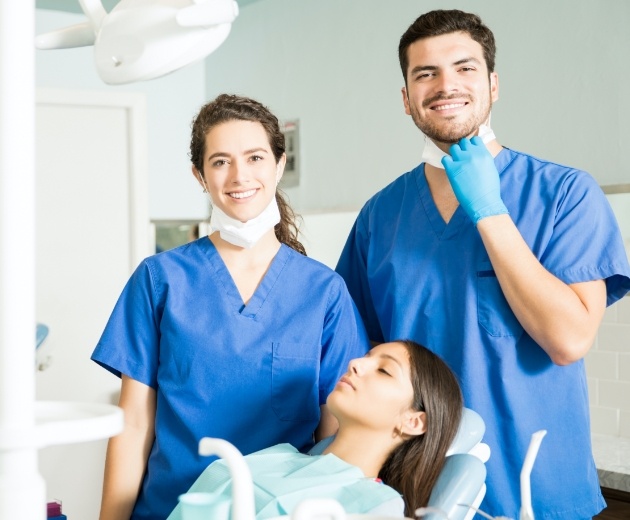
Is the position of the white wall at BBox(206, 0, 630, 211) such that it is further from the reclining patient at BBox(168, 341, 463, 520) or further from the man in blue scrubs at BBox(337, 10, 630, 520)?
the reclining patient at BBox(168, 341, 463, 520)

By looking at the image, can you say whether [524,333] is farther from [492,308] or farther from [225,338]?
[225,338]

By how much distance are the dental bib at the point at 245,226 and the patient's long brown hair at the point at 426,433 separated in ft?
1.07

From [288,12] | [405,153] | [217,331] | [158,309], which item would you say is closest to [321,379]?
[217,331]

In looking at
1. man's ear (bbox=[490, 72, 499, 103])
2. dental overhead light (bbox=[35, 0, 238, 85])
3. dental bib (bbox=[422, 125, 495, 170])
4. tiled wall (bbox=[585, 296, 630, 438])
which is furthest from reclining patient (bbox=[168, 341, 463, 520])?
tiled wall (bbox=[585, 296, 630, 438])

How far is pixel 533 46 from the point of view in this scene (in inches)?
106

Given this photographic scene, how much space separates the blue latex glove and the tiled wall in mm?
1166

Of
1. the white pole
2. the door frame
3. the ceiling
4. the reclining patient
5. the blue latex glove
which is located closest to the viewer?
the white pole

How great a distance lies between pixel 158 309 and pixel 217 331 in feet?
0.38

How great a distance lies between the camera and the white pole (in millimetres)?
351

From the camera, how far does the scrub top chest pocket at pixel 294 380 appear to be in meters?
1.38

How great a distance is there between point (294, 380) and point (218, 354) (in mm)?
140

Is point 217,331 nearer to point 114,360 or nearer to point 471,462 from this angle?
point 114,360

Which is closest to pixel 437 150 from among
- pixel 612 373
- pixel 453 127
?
pixel 453 127

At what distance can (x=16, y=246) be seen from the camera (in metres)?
0.35
